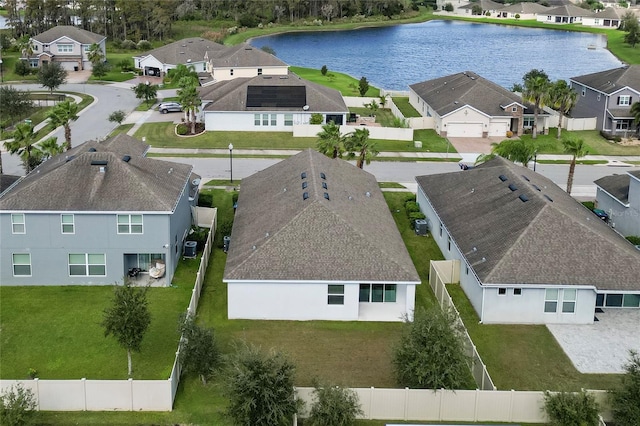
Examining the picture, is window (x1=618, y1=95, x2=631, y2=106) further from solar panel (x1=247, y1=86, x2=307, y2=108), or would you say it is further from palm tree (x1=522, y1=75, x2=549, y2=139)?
solar panel (x1=247, y1=86, x2=307, y2=108)

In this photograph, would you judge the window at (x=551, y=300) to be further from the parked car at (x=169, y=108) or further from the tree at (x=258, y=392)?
the parked car at (x=169, y=108)

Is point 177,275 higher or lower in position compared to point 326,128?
lower

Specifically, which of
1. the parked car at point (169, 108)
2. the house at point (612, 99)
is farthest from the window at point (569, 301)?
the parked car at point (169, 108)

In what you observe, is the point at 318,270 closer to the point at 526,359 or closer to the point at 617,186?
the point at 526,359

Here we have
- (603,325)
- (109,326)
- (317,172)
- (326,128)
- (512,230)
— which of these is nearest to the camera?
(109,326)

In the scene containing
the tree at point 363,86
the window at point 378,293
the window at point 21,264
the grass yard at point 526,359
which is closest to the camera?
the grass yard at point 526,359

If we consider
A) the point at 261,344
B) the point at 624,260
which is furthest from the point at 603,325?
the point at 261,344

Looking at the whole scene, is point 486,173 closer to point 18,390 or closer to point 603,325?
point 603,325
